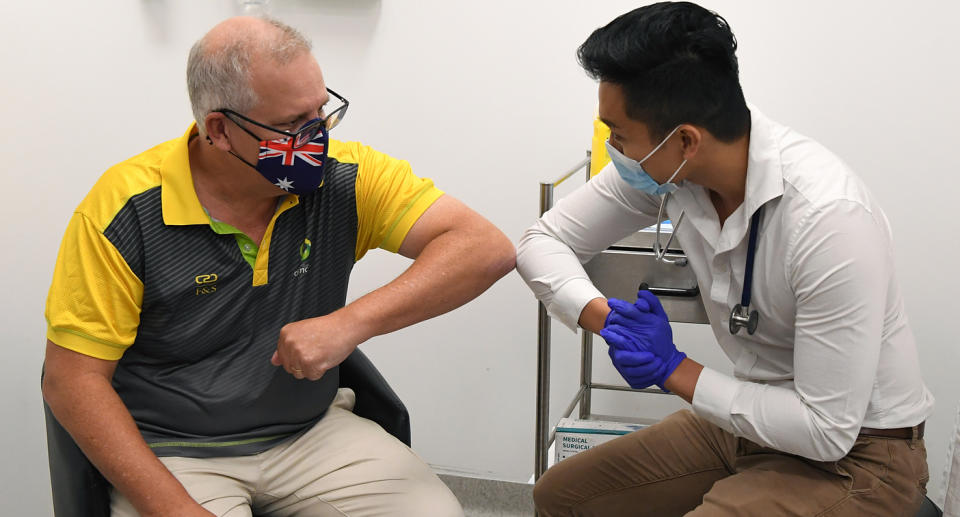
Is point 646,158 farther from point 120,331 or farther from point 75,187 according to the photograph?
point 75,187

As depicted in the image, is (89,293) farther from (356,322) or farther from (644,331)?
(644,331)

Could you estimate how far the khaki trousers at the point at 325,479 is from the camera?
146 centimetres

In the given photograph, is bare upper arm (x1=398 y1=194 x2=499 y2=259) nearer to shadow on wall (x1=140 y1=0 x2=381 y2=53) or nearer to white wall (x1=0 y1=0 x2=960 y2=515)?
white wall (x1=0 y1=0 x2=960 y2=515)

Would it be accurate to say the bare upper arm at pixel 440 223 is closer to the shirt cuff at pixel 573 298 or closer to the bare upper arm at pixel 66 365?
the shirt cuff at pixel 573 298

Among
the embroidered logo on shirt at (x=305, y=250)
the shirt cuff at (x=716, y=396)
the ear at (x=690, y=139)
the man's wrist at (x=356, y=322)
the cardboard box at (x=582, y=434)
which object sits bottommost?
the cardboard box at (x=582, y=434)

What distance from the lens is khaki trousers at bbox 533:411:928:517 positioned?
4.26ft

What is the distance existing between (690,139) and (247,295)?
767 mm

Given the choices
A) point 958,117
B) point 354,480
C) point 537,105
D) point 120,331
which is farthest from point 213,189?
point 958,117

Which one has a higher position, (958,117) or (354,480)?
(958,117)

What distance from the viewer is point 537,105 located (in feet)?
7.37

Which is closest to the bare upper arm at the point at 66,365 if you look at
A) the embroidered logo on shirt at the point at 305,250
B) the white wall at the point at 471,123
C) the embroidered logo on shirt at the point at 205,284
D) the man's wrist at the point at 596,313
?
the embroidered logo on shirt at the point at 205,284

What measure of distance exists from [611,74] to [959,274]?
1237 mm

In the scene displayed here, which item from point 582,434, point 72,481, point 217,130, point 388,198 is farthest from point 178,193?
point 582,434

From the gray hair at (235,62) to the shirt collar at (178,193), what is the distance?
0.09 metres
